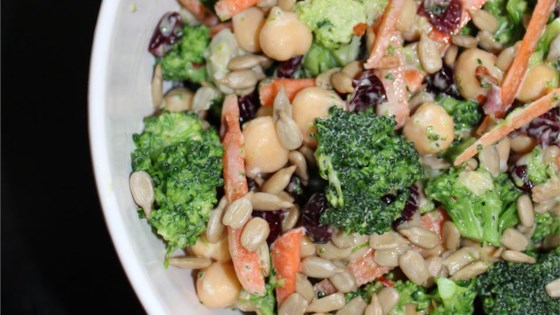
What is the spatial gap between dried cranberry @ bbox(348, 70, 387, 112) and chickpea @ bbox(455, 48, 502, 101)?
0.24 meters

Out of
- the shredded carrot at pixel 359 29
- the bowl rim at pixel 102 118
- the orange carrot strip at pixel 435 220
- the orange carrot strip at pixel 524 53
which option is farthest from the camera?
the orange carrot strip at pixel 435 220

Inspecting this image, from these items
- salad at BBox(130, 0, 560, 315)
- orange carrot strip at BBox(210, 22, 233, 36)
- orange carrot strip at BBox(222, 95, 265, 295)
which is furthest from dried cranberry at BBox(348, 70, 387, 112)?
orange carrot strip at BBox(210, 22, 233, 36)

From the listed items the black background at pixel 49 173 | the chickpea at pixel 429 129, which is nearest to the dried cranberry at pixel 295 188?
the chickpea at pixel 429 129

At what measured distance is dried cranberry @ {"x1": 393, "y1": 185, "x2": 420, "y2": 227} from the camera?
2133 mm

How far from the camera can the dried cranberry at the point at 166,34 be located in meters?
2.19

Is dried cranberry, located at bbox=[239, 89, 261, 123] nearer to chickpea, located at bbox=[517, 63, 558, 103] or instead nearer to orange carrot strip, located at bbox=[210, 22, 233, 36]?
orange carrot strip, located at bbox=[210, 22, 233, 36]

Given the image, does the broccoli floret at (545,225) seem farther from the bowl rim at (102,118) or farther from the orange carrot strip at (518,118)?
the bowl rim at (102,118)

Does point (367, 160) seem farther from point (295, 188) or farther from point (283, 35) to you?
point (283, 35)

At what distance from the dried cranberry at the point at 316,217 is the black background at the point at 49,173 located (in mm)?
1104

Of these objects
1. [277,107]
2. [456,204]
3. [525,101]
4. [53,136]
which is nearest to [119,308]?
[53,136]

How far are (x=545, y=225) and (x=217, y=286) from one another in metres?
1.00

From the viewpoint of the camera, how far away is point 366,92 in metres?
2.09

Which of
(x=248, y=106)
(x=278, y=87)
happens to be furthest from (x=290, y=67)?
(x=248, y=106)

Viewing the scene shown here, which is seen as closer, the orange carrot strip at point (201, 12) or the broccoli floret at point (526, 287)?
the broccoli floret at point (526, 287)
